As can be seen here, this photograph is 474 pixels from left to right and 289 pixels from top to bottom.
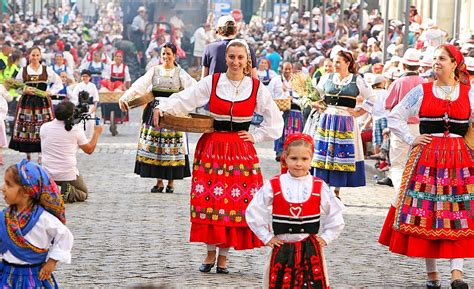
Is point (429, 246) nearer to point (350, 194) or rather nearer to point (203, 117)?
point (203, 117)

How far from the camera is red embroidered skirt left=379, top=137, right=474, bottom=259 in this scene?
9.98 meters

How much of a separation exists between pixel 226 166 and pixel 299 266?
230cm

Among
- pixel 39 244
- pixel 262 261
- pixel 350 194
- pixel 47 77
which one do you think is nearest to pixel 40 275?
pixel 39 244

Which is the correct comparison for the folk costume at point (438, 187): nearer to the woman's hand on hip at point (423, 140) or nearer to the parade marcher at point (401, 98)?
the woman's hand on hip at point (423, 140)

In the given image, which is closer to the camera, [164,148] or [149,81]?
[149,81]

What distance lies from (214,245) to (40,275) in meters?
3.02

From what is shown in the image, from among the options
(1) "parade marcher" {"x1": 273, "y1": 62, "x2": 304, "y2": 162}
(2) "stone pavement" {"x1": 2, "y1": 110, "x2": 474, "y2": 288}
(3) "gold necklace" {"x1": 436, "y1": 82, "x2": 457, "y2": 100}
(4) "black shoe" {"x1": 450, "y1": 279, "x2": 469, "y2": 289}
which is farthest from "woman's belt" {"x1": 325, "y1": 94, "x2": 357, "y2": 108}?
(1) "parade marcher" {"x1": 273, "y1": 62, "x2": 304, "y2": 162}

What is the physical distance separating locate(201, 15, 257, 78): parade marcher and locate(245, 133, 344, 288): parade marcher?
5.57 m

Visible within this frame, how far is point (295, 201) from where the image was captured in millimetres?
8258

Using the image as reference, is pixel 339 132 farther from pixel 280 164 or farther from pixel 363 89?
pixel 280 164

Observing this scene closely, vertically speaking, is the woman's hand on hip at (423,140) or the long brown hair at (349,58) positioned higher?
the long brown hair at (349,58)

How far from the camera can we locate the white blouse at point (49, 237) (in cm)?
746

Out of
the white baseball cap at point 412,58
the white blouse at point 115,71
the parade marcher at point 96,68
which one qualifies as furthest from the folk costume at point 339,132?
the parade marcher at point 96,68

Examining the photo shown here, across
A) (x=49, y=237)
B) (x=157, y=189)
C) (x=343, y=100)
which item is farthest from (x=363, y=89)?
(x=49, y=237)
